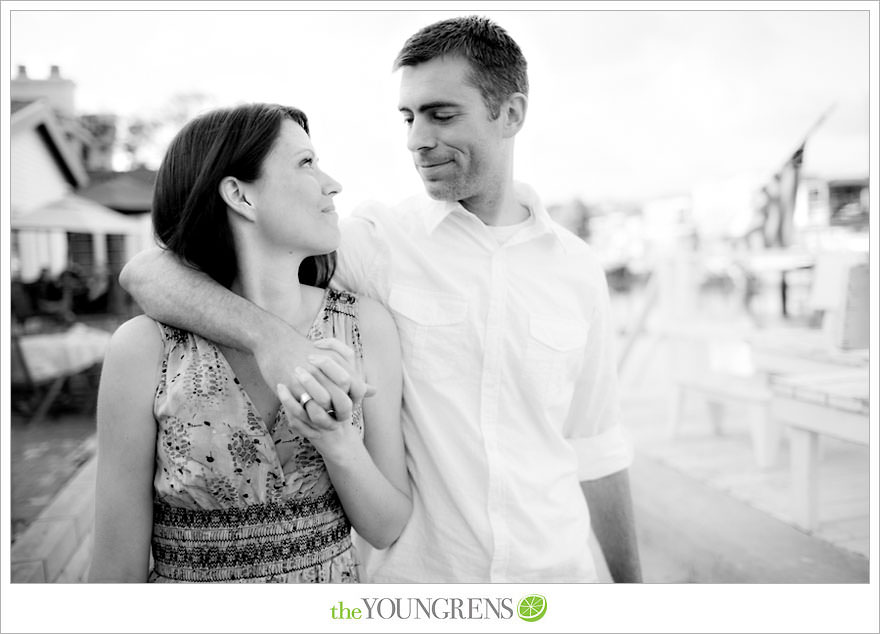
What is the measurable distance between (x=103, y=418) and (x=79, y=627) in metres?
0.49

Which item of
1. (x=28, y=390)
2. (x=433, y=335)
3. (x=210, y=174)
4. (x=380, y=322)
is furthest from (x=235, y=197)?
(x=28, y=390)

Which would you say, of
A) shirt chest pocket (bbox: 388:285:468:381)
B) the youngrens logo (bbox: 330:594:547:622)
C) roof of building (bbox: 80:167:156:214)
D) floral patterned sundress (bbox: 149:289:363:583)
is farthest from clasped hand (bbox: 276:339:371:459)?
roof of building (bbox: 80:167:156:214)

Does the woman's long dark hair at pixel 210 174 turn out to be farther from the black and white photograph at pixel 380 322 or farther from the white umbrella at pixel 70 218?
the white umbrella at pixel 70 218

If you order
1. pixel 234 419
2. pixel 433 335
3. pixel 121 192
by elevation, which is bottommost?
pixel 121 192

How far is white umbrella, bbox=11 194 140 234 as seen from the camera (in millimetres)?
7608

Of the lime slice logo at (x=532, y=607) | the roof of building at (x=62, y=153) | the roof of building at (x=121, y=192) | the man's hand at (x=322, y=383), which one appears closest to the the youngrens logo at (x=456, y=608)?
the lime slice logo at (x=532, y=607)

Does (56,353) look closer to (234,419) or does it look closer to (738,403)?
(738,403)

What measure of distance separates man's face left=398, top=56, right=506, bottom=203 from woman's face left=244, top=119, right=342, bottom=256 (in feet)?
0.99

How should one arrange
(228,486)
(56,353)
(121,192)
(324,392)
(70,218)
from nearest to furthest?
(324,392) → (228,486) → (56,353) → (70,218) → (121,192)

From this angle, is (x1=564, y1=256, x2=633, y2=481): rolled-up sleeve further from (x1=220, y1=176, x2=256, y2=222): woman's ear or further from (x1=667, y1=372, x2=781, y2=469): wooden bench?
(x1=667, y1=372, x2=781, y2=469): wooden bench

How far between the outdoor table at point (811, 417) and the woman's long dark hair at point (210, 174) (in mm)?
2421

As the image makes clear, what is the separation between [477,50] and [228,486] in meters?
1.06

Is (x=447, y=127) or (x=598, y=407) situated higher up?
(x=447, y=127)

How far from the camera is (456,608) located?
1.50 m
